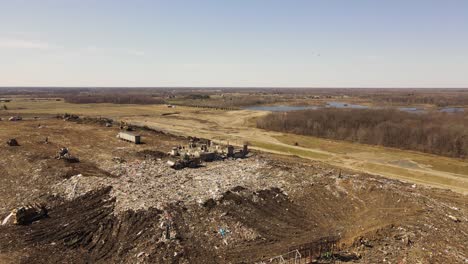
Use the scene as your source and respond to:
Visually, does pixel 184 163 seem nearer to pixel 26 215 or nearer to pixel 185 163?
pixel 185 163

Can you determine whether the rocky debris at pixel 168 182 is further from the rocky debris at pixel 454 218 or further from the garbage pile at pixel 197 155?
the rocky debris at pixel 454 218

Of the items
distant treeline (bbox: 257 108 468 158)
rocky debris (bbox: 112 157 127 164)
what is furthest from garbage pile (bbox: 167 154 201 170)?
distant treeline (bbox: 257 108 468 158)

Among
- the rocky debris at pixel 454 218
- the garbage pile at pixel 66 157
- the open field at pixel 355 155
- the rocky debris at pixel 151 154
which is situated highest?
the garbage pile at pixel 66 157

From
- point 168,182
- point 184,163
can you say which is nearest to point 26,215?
point 168,182

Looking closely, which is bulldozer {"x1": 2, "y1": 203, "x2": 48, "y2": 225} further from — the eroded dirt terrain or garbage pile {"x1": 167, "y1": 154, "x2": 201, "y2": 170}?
garbage pile {"x1": 167, "y1": 154, "x2": 201, "y2": 170}

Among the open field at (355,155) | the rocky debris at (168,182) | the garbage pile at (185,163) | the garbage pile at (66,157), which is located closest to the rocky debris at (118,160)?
the rocky debris at (168,182)

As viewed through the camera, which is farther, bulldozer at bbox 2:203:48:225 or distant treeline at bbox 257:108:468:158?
distant treeline at bbox 257:108:468:158

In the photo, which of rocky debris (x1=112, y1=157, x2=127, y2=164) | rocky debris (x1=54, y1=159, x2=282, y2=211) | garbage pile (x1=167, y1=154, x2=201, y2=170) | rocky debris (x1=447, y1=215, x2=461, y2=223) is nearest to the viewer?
rocky debris (x1=447, y1=215, x2=461, y2=223)
